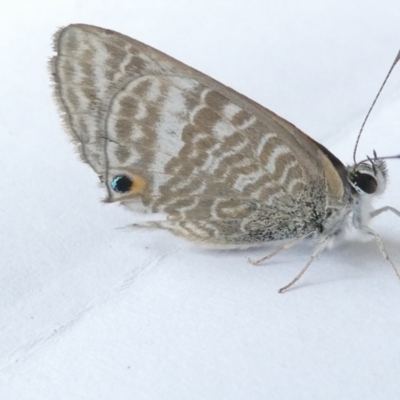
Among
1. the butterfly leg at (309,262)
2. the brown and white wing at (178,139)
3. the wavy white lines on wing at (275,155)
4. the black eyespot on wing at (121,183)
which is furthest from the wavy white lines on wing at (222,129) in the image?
the butterfly leg at (309,262)

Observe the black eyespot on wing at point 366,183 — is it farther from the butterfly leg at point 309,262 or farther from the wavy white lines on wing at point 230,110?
the wavy white lines on wing at point 230,110

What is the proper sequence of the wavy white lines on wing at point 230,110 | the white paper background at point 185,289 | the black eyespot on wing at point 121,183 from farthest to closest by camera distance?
the black eyespot on wing at point 121,183 < the wavy white lines on wing at point 230,110 < the white paper background at point 185,289

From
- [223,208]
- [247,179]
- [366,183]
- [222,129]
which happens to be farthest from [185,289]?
[366,183]

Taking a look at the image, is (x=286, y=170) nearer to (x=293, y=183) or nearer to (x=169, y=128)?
(x=293, y=183)

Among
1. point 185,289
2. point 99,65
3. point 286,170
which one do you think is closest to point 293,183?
point 286,170

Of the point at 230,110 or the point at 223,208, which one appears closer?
the point at 230,110

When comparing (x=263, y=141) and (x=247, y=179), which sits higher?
(x=263, y=141)

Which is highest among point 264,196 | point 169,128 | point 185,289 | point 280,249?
point 169,128
